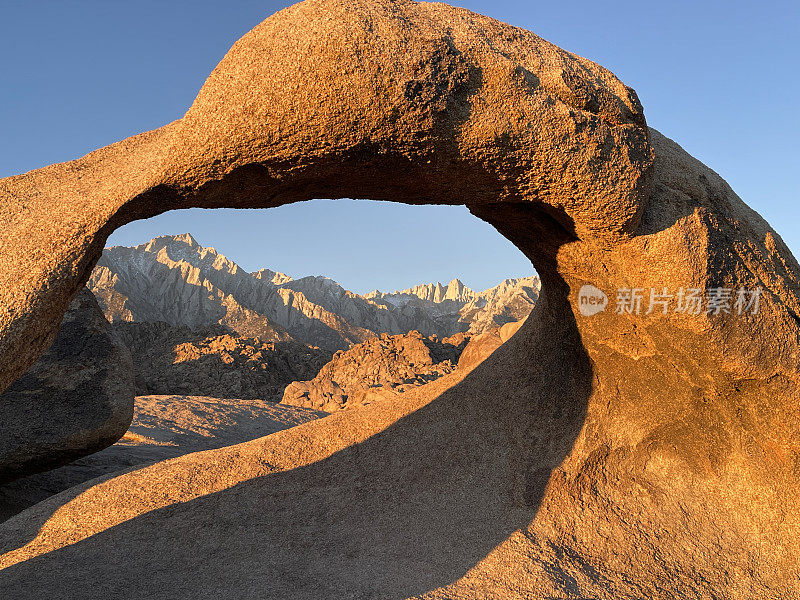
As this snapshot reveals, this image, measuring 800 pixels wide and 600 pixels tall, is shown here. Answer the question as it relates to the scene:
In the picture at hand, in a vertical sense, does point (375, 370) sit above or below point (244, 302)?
below

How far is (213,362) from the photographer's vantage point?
1805cm

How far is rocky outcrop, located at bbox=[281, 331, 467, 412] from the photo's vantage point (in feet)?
43.0

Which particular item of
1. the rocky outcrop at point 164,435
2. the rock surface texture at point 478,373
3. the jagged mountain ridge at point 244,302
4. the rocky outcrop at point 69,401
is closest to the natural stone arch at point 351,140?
the rock surface texture at point 478,373

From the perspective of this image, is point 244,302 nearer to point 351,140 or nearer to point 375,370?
point 375,370

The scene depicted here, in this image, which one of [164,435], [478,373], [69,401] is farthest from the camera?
[164,435]

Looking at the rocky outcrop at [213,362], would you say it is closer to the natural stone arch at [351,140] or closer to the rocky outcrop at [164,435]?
the rocky outcrop at [164,435]

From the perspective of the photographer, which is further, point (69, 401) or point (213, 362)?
point (213, 362)

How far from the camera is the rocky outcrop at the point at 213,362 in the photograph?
1673cm

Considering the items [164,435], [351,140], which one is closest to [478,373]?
[351,140]

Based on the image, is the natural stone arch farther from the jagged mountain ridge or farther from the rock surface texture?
the jagged mountain ridge

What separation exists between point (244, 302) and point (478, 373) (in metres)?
39.3

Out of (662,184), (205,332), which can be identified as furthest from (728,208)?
(205,332)

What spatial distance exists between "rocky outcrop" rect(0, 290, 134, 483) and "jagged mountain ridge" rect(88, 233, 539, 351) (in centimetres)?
2663

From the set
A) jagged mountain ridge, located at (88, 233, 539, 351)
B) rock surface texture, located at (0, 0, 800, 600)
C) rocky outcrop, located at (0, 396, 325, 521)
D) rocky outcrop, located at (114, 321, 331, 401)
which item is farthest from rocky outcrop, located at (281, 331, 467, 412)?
jagged mountain ridge, located at (88, 233, 539, 351)
